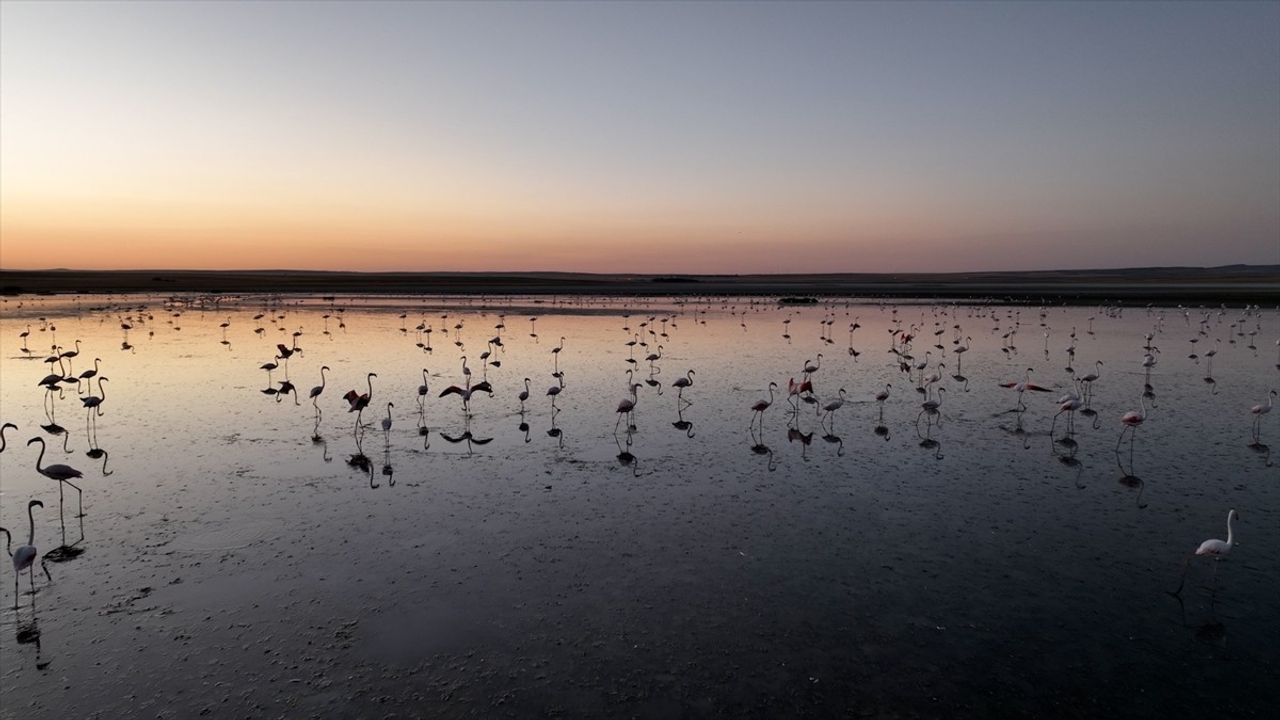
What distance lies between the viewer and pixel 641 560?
6434mm

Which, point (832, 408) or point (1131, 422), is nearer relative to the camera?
point (1131, 422)

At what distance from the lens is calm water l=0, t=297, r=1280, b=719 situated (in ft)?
15.0

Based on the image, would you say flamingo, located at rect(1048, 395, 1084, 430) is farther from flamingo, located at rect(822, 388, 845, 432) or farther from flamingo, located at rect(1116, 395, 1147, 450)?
flamingo, located at rect(822, 388, 845, 432)

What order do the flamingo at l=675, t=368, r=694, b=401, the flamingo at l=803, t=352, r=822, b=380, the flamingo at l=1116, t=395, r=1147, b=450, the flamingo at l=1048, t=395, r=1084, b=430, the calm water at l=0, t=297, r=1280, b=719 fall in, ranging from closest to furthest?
the calm water at l=0, t=297, r=1280, b=719
the flamingo at l=1116, t=395, r=1147, b=450
the flamingo at l=1048, t=395, r=1084, b=430
the flamingo at l=675, t=368, r=694, b=401
the flamingo at l=803, t=352, r=822, b=380

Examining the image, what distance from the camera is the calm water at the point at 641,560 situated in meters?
Result: 4.58

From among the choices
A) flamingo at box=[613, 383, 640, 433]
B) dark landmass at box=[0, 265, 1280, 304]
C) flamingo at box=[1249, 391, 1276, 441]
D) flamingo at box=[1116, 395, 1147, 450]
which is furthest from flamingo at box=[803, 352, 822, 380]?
dark landmass at box=[0, 265, 1280, 304]

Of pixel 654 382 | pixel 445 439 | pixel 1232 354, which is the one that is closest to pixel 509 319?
pixel 654 382

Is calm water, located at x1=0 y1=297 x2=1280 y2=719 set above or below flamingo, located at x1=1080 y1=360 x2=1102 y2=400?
below

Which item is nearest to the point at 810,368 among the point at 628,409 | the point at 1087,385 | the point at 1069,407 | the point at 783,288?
the point at 1069,407

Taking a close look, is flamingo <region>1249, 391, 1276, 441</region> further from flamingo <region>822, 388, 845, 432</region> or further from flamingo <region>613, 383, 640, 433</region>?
flamingo <region>613, 383, 640, 433</region>

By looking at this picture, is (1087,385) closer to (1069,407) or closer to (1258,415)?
(1258,415)

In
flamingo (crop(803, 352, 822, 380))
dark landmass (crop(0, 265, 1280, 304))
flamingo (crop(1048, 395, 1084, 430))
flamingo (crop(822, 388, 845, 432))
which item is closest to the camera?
flamingo (crop(1048, 395, 1084, 430))

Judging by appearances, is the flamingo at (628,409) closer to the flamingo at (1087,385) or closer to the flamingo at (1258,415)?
the flamingo at (1087,385)

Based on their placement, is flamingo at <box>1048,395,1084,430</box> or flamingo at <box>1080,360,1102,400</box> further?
flamingo at <box>1080,360,1102,400</box>
